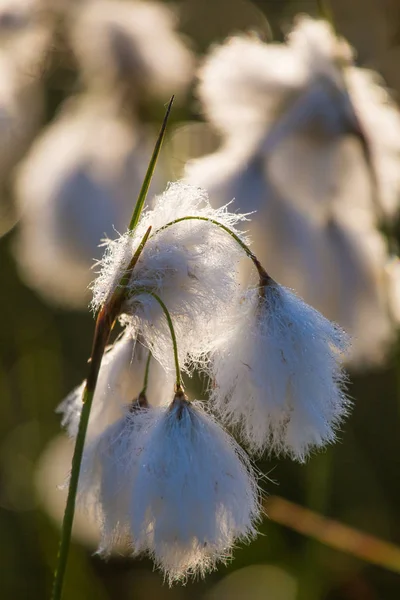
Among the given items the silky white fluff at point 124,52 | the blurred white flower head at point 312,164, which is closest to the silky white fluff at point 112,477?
the blurred white flower head at point 312,164

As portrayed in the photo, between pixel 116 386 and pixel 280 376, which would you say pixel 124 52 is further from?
pixel 280 376

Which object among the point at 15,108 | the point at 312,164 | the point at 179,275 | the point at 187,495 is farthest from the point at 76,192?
the point at 187,495

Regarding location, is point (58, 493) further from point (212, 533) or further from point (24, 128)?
point (212, 533)

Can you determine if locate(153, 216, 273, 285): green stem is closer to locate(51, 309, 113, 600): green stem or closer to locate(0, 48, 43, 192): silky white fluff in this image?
locate(51, 309, 113, 600): green stem

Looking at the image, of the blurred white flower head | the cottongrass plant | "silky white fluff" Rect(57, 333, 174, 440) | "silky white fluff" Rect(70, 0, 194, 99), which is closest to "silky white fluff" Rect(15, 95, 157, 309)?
"silky white fluff" Rect(70, 0, 194, 99)

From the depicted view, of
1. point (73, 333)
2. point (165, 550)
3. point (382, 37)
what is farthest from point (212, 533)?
point (382, 37)

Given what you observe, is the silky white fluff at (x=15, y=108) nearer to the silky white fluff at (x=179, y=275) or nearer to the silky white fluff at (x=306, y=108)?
the silky white fluff at (x=306, y=108)
